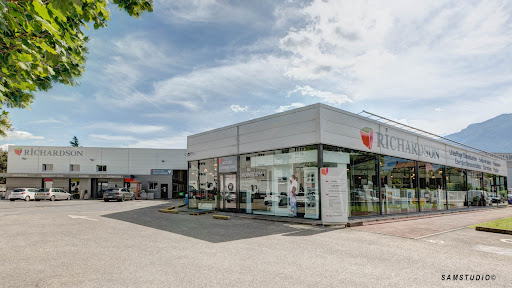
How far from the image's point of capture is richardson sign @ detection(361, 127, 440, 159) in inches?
607

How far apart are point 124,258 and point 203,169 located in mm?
13654

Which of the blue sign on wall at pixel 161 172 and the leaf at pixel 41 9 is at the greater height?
the leaf at pixel 41 9

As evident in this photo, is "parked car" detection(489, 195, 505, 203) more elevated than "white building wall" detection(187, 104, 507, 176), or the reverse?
"white building wall" detection(187, 104, 507, 176)

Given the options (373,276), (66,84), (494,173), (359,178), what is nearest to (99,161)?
(359,178)

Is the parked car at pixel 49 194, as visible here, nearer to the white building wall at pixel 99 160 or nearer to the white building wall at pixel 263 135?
the white building wall at pixel 99 160

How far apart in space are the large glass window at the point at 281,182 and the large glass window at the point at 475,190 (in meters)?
21.0

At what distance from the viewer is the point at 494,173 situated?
3316 cm

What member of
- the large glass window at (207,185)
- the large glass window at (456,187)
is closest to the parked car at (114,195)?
the large glass window at (207,185)

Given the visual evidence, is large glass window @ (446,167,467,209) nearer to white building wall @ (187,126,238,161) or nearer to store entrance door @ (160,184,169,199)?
white building wall @ (187,126,238,161)

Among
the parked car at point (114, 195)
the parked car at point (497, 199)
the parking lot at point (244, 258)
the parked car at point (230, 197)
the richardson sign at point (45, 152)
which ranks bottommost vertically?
the parked car at point (497, 199)

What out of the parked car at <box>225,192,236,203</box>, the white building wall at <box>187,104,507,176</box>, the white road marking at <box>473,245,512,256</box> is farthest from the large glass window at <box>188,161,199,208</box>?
the white road marking at <box>473,245,512,256</box>

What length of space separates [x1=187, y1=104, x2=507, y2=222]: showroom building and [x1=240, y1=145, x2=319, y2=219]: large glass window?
44 mm

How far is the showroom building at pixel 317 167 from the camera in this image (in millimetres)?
13148

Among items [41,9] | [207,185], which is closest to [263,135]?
[207,185]
